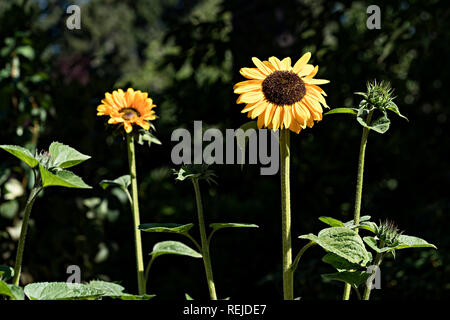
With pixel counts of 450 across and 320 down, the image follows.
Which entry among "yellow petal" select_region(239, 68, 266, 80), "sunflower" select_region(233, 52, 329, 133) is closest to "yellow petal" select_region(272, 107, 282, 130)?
"sunflower" select_region(233, 52, 329, 133)

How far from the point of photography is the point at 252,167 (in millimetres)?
2867

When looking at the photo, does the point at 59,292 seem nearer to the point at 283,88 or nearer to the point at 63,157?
the point at 63,157

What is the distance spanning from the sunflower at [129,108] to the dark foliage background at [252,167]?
0.95m

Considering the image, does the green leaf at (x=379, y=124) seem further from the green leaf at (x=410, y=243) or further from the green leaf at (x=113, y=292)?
the green leaf at (x=113, y=292)

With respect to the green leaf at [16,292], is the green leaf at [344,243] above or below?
above

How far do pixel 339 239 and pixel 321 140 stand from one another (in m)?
2.13

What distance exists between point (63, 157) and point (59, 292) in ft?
0.94

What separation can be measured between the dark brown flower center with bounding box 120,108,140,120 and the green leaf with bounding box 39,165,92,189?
0.34 meters

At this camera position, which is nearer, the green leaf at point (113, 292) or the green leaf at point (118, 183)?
the green leaf at point (113, 292)

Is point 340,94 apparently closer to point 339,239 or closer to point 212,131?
point 212,131

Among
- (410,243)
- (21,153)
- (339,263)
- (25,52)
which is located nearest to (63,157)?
(21,153)

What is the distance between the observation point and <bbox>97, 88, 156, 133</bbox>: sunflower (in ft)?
4.57

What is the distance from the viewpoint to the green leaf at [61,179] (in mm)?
1009

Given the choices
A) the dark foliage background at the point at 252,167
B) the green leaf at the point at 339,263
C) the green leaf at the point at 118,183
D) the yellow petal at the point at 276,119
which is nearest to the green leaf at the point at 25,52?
the dark foliage background at the point at 252,167
